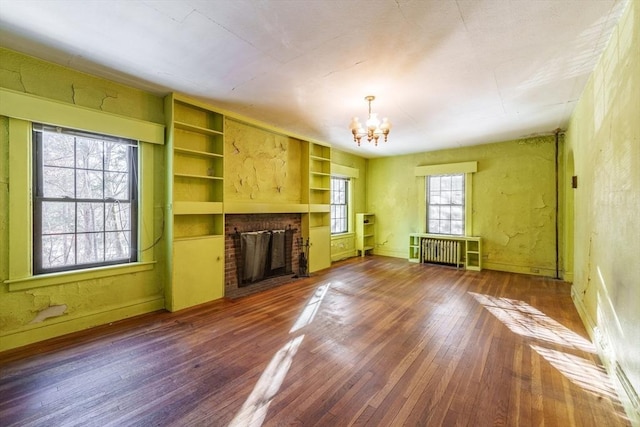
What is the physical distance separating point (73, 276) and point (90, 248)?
0.34 m

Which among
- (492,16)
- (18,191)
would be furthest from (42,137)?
(492,16)

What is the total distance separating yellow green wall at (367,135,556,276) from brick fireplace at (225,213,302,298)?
3.50 meters

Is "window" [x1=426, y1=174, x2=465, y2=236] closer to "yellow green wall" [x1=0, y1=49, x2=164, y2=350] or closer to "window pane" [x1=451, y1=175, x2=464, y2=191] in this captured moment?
"window pane" [x1=451, y1=175, x2=464, y2=191]

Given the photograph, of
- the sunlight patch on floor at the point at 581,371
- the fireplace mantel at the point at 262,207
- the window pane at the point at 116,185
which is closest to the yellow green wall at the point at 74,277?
the window pane at the point at 116,185

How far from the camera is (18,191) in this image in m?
2.57

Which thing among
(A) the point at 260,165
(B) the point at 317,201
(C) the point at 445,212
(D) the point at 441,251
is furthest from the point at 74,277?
(C) the point at 445,212

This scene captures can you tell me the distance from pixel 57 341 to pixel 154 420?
1.84 m

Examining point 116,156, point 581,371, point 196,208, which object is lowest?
point 581,371

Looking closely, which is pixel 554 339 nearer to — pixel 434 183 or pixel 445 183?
pixel 445 183

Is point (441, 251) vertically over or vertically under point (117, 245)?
under

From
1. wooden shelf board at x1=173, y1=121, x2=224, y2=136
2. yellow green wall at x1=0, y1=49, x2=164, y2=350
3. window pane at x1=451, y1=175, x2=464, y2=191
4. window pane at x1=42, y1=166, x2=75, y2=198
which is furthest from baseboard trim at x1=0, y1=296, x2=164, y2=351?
window pane at x1=451, y1=175, x2=464, y2=191

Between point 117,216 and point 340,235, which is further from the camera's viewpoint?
point 340,235

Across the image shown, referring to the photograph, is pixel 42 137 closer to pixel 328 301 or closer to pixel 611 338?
pixel 328 301

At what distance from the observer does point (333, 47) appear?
95.2 inches
